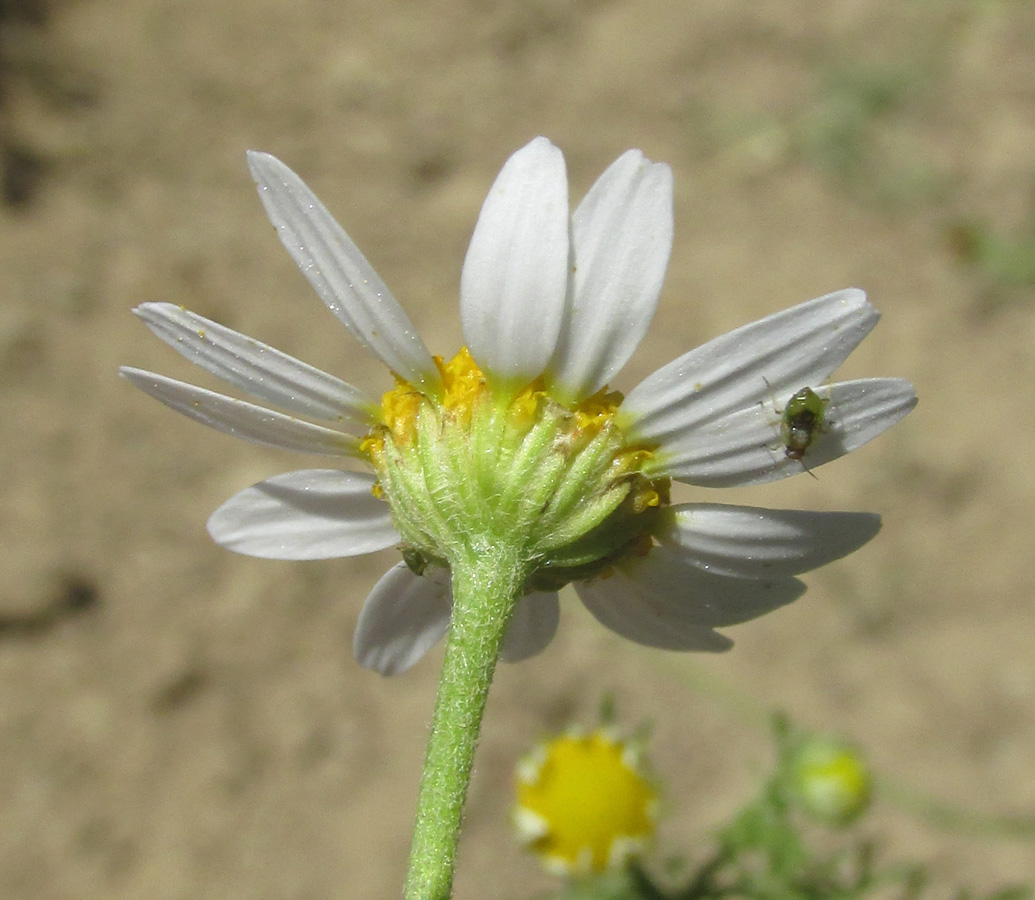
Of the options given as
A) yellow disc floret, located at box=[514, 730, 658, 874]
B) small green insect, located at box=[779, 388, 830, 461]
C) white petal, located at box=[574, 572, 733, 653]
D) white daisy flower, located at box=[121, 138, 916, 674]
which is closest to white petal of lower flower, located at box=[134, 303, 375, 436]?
white daisy flower, located at box=[121, 138, 916, 674]

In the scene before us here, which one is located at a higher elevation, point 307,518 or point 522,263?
point 522,263

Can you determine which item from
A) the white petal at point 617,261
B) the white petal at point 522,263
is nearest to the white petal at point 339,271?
the white petal at point 522,263

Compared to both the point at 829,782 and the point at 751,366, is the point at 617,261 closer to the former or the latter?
the point at 751,366

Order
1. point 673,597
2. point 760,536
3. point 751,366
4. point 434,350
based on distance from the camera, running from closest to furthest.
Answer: point 751,366 → point 760,536 → point 673,597 → point 434,350

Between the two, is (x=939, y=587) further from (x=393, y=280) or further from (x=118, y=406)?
(x=118, y=406)

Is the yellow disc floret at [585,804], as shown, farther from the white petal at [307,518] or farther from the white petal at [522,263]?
the white petal at [522,263]

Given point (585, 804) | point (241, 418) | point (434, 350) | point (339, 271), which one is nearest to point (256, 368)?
point (241, 418)

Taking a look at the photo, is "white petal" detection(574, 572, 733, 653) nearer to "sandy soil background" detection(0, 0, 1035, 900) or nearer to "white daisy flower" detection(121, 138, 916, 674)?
"white daisy flower" detection(121, 138, 916, 674)
